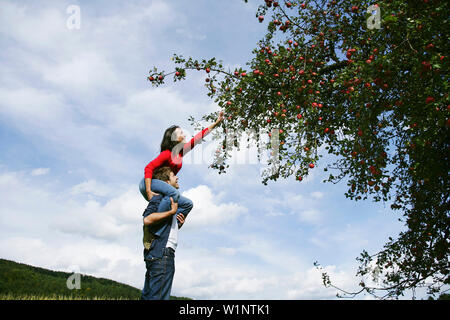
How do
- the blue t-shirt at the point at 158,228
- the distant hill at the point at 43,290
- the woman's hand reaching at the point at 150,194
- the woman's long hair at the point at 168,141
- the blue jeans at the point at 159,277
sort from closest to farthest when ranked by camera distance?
the blue jeans at the point at 159,277
the blue t-shirt at the point at 158,228
the woman's hand reaching at the point at 150,194
the woman's long hair at the point at 168,141
the distant hill at the point at 43,290

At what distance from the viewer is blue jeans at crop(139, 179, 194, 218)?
14.0ft

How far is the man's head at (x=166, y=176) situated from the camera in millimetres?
4597

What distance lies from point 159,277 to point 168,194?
1.02m

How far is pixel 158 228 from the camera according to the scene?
410 centimetres

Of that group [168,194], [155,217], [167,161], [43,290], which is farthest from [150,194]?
[43,290]

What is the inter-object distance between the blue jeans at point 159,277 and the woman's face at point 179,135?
67.5 inches

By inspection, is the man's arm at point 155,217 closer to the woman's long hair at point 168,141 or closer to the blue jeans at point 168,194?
the blue jeans at point 168,194

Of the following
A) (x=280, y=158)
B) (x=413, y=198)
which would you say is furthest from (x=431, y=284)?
(x=280, y=158)

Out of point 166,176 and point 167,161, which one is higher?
point 167,161

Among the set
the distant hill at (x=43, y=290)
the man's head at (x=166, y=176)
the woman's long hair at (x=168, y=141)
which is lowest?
the distant hill at (x=43, y=290)

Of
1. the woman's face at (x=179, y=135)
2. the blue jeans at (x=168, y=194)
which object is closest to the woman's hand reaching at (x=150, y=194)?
the blue jeans at (x=168, y=194)

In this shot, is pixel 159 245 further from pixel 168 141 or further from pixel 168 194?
pixel 168 141

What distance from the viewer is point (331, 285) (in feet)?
29.9
